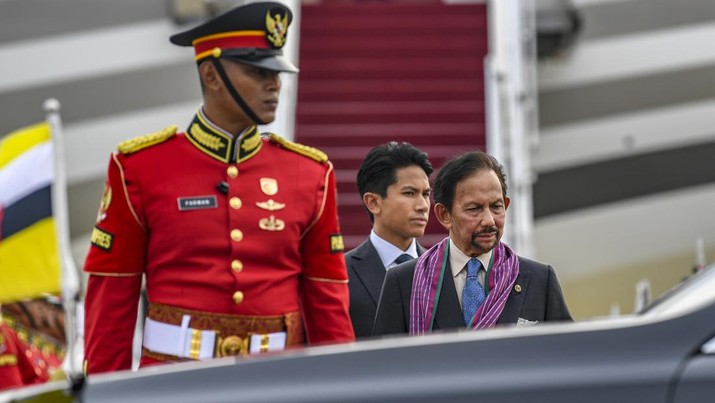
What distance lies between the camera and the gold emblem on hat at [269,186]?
398 centimetres

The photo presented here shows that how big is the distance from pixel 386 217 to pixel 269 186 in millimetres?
1040

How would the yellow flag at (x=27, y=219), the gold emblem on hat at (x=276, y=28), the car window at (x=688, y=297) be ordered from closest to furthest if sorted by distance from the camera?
the car window at (x=688, y=297), the gold emblem on hat at (x=276, y=28), the yellow flag at (x=27, y=219)

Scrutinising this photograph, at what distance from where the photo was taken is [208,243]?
3.87 meters

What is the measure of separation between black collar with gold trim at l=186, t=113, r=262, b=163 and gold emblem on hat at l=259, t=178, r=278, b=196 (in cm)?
8

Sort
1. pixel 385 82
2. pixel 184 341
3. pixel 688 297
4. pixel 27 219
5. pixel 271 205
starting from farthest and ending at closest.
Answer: pixel 385 82, pixel 27 219, pixel 271 205, pixel 184 341, pixel 688 297

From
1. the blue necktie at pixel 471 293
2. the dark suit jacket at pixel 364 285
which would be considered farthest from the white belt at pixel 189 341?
the dark suit jacket at pixel 364 285

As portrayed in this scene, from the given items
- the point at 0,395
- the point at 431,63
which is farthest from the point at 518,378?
the point at 431,63

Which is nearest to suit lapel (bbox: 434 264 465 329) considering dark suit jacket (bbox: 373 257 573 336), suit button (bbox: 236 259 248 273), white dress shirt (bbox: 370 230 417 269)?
dark suit jacket (bbox: 373 257 573 336)

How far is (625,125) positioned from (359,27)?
8.21ft

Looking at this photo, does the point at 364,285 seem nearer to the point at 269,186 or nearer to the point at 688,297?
the point at 269,186

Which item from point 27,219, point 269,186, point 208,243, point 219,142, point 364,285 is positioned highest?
point 219,142

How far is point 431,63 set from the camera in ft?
38.3

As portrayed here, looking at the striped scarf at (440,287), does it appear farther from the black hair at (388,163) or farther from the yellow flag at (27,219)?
the yellow flag at (27,219)

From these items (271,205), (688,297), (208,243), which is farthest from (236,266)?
(688,297)
